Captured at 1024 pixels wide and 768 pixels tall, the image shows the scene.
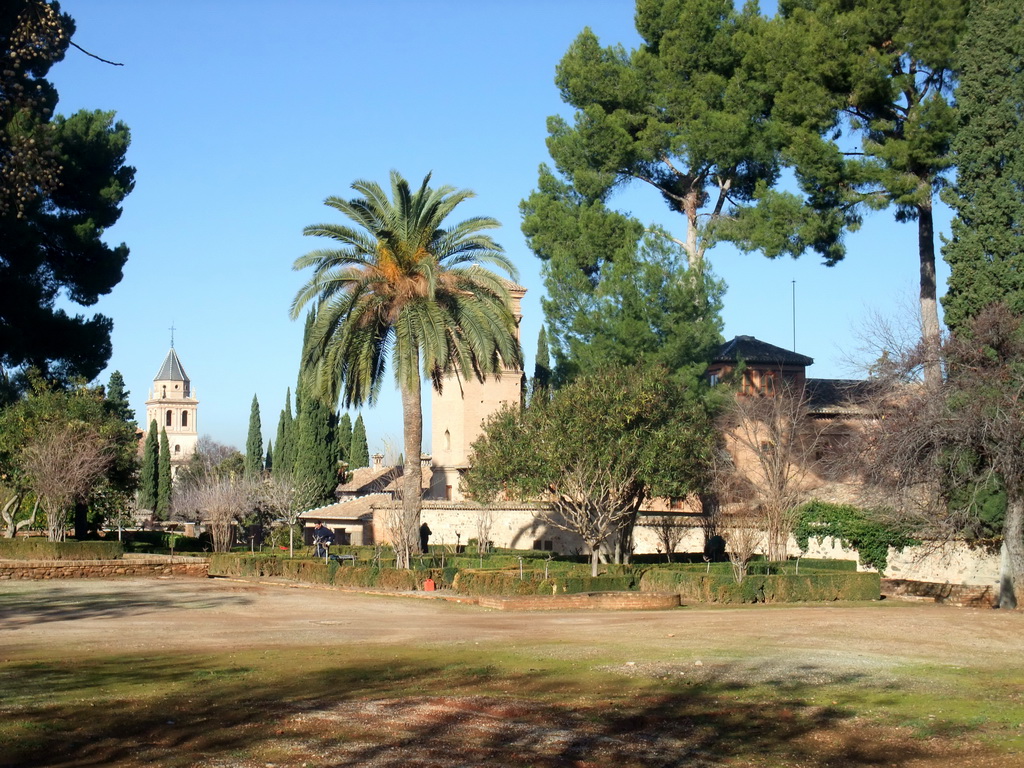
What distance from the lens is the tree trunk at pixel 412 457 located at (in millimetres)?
31125

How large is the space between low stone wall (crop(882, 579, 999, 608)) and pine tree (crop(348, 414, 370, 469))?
167 ft

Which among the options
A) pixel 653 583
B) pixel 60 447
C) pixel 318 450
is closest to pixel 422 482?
pixel 318 450

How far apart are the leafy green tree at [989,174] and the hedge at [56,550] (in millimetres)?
27751

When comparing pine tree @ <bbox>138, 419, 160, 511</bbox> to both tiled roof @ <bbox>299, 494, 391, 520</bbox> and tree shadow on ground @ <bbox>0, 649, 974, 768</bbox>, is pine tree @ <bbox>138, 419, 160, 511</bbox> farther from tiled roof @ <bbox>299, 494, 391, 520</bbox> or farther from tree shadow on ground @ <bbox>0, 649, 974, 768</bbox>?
tree shadow on ground @ <bbox>0, 649, 974, 768</bbox>

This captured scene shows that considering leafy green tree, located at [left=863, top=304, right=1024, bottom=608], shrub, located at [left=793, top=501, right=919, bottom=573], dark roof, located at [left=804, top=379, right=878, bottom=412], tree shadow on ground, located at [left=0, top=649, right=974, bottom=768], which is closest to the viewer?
tree shadow on ground, located at [left=0, top=649, right=974, bottom=768]

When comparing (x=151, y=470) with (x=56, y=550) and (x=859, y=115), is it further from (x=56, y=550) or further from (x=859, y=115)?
(x=859, y=115)

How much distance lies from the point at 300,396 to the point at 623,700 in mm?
51285

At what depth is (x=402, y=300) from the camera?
30922 mm

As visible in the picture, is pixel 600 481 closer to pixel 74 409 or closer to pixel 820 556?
pixel 820 556

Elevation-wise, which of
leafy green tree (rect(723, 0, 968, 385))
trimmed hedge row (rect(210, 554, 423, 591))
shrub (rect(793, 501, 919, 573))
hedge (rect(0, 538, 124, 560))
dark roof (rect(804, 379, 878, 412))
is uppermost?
leafy green tree (rect(723, 0, 968, 385))

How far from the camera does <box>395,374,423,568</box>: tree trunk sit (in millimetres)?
31125

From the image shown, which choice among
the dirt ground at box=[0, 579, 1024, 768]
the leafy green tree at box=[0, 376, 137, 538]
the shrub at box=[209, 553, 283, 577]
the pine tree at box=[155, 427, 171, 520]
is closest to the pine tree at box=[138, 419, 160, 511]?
the pine tree at box=[155, 427, 171, 520]

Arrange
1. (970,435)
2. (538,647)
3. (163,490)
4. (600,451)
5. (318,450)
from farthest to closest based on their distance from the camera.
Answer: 1. (163,490)
2. (318,450)
3. (600,451)
4. (970,435)
5. (538,647)

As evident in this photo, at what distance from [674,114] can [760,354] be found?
621 inches
